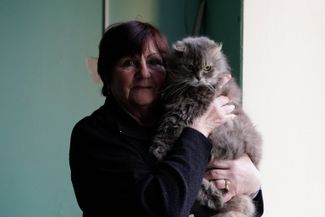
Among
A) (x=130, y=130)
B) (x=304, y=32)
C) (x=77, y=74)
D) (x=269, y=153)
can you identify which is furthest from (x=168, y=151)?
(x=304, y=32)

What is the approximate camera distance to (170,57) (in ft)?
4.66

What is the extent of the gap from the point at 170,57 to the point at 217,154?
0.39 meters

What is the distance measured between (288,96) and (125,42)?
1.07m

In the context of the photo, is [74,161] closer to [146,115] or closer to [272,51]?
[146,115]

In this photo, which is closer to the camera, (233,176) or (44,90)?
(233,176)

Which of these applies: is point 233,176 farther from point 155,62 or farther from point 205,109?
point 155,62

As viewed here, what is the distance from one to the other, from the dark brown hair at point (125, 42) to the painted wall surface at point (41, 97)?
78cm

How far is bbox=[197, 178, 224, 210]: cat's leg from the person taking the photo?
1.28 meters

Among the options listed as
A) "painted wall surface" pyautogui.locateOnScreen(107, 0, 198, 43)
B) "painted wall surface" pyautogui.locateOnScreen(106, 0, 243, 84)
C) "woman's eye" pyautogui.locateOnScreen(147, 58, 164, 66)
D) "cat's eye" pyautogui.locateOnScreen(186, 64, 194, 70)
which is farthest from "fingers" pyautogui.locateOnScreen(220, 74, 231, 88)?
"painted wall surface" pyautogui.locateOnScreen(107, 0, 198, 43)

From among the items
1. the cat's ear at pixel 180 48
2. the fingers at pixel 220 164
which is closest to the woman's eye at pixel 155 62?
the cat's ear at pixel 180 48

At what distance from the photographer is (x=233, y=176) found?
4.31 ft

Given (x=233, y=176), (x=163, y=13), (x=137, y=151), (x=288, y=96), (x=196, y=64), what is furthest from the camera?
(x=163, y=13)

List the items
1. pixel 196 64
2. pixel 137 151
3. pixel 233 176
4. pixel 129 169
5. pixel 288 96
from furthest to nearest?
pixel 288 96
pixel 196 64
pixel 233 176
pixel 137 151
pixel 129 169

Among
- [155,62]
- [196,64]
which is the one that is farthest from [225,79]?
[155,62]
